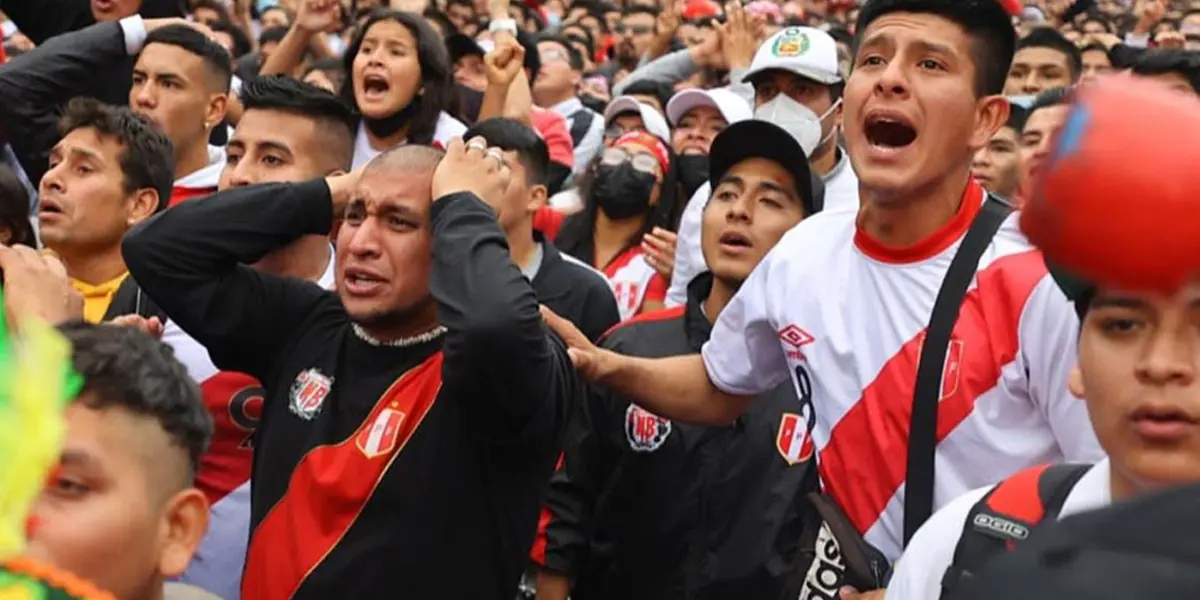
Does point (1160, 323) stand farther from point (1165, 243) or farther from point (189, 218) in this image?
point (189, 218)

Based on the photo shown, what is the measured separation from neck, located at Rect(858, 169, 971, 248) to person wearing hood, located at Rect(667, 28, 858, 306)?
2247 millimetres

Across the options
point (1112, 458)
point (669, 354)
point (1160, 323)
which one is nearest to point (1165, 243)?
point (1160, 323)

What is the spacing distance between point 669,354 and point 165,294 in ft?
4.51

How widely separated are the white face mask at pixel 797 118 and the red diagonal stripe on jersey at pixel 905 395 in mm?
2478

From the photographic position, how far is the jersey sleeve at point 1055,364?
2873 mm

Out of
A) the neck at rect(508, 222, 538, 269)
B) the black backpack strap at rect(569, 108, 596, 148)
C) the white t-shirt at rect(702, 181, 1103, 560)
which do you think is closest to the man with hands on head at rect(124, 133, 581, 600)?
the white t-shirt at rect(702, 181, 1103, 560)

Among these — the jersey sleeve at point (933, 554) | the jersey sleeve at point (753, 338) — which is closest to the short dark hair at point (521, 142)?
the jersey sleeve at point (753, 338)

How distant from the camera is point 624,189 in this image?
6469 millimetres

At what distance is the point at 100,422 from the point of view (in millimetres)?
2387

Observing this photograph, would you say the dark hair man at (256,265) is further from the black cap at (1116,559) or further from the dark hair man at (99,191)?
the black cap at (1116,559)

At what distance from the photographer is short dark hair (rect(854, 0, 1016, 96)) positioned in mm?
3324

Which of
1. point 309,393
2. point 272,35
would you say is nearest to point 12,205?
point 309,393

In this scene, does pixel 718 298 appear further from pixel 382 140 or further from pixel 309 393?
pixel 382 140

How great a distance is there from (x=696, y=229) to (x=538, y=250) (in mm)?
574
